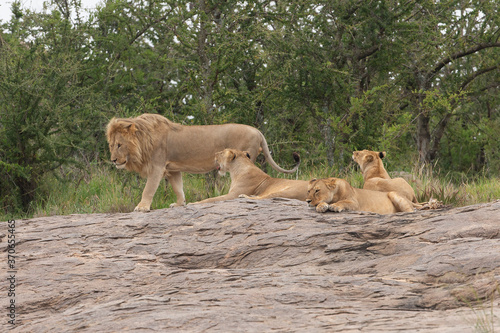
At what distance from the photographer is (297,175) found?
10.4 meters

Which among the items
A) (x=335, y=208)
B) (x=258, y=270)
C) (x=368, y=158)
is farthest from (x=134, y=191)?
(x=258, y=270)

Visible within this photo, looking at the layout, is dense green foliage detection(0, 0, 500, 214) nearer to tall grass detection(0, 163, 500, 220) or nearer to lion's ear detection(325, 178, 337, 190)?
tall grass detection(0, 163, 500, 220)

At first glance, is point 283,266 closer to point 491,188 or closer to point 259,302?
point 259,302

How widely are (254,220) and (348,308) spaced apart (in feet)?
7.56

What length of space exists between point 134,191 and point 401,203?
471 cm

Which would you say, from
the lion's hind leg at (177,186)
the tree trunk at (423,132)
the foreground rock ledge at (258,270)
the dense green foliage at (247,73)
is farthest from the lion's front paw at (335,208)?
the tree trunk at (423,132)

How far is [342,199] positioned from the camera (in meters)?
6.78

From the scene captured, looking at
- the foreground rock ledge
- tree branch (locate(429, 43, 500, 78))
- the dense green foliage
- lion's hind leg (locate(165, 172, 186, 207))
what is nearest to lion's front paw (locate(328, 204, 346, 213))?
the foreground rock ledge

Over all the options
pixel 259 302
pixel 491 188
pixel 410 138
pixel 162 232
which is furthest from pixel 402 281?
pixel 410 138

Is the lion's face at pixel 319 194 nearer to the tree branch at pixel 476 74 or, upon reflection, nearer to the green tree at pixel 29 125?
the green tree at pixel 29 125

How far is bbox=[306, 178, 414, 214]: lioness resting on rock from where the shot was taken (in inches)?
262

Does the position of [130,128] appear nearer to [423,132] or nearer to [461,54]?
[461,54]

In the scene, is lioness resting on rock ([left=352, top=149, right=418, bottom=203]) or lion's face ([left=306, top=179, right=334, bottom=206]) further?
lioness resting on rock ([left=352, top=149, right=418, bottom=203])

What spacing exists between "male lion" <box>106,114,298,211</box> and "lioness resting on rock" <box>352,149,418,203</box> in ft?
4.29
